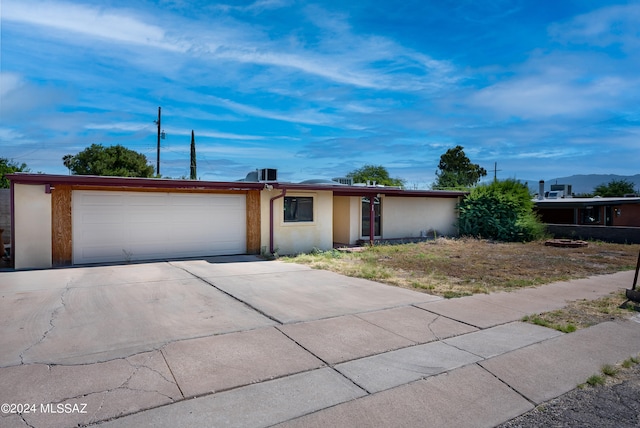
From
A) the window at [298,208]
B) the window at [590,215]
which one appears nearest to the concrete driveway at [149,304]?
the window at [298,208]

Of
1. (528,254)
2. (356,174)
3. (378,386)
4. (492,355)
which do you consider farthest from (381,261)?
(356,174)

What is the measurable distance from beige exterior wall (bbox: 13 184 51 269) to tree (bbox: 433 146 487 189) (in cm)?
4115

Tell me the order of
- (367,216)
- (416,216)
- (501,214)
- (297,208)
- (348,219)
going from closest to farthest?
(297,208) → (348,219) → (367,216) → (416,216) → (501,214)

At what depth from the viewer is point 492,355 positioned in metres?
5.09

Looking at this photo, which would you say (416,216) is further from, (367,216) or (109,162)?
(109,162)

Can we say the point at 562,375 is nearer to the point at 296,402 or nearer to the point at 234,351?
the point at 296,402

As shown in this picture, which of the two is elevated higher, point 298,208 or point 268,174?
point 268,174

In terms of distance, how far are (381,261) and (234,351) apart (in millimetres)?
8542

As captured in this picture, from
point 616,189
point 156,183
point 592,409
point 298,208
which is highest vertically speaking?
point 616,189

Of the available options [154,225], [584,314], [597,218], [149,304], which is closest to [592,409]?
[584,314]

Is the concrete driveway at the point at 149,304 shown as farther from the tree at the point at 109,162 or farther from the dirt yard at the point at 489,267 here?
the tree at the point at 109,162

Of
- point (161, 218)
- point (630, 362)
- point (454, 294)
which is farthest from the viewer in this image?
point (161, 218)

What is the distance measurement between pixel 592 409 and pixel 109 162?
38412 millimetres

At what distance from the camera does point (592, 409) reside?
12.9 ft
